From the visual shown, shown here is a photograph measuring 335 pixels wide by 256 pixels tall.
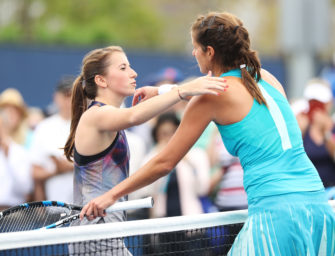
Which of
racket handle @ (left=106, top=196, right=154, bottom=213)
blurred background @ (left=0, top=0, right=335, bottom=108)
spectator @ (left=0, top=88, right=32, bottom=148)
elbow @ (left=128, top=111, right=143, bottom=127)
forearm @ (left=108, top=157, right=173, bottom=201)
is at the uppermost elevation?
blurred background @ (left=0, top=0, right=335, bottom=108)

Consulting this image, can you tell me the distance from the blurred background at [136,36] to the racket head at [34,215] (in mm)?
4096

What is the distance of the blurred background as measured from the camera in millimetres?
13398

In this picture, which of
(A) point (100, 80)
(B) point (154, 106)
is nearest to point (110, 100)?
(A) point (100, 80)

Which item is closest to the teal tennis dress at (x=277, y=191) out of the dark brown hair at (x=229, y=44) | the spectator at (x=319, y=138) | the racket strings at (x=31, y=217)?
the dark brown hair at (x=229, y=44)

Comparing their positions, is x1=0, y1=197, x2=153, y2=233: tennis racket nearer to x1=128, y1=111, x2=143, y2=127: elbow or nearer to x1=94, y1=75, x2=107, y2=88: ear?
x1=128, y1=111, x2=143, y2=127: elbow

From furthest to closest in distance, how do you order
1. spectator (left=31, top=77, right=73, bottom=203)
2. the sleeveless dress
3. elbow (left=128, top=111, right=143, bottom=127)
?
1. spectator (left=31, top=77, right=73, bottom=203)
2. the sleeveless dress
3. elbow (left=128, top=111, right=143, bottom=127)

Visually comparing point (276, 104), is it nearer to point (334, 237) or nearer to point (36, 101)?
point (334, 237)

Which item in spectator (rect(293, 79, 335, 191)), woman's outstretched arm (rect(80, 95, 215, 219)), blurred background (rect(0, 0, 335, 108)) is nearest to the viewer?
woman's outstretched arm (rect(80, 95, 215, 219))

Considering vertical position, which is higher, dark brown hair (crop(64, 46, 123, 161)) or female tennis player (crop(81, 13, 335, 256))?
dark brown hair (crop(64, 46, 123, 161))

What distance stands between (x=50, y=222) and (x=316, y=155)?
12.1 ft

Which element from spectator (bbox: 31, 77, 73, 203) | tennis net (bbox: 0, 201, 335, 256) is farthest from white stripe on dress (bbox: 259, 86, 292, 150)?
spectator (bbox: 31, 77, 73, 203)

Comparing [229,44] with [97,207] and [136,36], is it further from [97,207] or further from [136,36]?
[136,36]

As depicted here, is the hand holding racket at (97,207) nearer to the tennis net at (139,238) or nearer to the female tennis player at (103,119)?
the tennis net at (139,238)

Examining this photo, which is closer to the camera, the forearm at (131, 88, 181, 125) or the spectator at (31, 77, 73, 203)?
the forearm at (131, 88, 181, 125)
